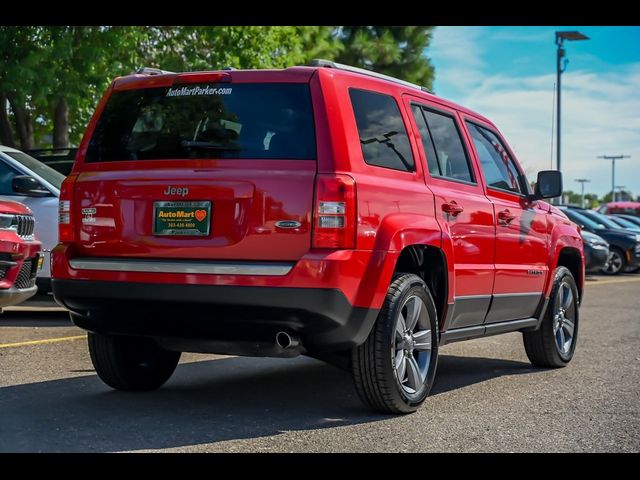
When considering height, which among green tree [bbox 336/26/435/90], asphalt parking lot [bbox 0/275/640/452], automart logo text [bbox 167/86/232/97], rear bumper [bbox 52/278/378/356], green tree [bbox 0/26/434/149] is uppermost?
green tree [bbox 336/26/435/90]

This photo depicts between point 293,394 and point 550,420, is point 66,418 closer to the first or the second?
point 293,394

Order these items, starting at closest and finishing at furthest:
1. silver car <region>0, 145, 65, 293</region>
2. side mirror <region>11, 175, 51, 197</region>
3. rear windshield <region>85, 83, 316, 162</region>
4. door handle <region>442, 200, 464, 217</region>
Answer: rear windshield <region>85, 83, 316, 162</region>, door handle <region>442, 200, 464, 217</region>, side mirror <region>11, 175, 51, 197</region>, silver car <region>0, 145, 65, 293</region>

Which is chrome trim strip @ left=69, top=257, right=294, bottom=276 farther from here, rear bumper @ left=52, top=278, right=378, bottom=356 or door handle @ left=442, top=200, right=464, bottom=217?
door handle @ left=442, top=200, right=464, bottom=217

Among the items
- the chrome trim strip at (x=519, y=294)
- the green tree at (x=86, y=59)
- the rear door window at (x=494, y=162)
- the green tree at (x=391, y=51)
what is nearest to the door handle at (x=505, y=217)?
the rear door window at (x=494, y=162)

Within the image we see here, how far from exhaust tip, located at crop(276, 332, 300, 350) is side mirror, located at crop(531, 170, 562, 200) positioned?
11.0ft

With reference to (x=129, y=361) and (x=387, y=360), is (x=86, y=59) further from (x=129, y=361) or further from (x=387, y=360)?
(x=387, y=360)

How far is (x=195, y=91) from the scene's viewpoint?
5.87m

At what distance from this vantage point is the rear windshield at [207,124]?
18.2ft

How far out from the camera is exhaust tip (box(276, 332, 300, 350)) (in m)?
5.36

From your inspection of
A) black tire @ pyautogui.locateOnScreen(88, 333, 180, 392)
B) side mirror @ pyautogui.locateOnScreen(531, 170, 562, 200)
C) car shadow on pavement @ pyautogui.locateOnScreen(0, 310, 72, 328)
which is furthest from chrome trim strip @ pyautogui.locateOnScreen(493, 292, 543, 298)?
car shadow on pavement @ pyautogui.locateOnScreen(0, 310, 72, 328)

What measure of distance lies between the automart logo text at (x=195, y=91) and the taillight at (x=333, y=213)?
86cm

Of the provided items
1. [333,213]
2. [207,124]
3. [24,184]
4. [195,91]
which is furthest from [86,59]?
[333,213]

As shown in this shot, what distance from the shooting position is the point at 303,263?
527 centimetres

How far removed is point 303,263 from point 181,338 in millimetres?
864
